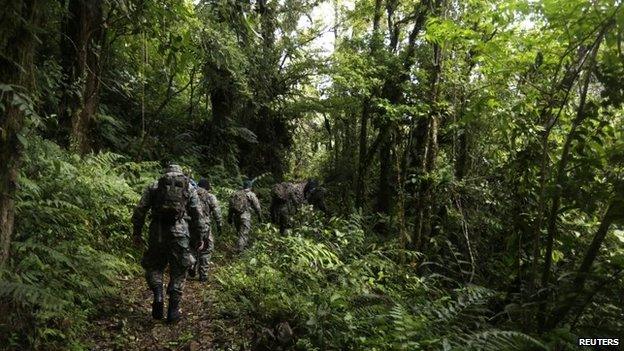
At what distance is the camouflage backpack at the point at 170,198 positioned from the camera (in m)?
5.90

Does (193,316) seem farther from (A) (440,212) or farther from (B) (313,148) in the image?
(B) (313,148)

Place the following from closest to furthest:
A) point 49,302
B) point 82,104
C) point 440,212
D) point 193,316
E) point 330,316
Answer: point 49,302
point 330,316
point 193,316
point 82,104
point 440,212

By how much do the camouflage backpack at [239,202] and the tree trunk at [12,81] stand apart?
22.1 feet

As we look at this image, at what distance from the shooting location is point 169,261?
6.04m

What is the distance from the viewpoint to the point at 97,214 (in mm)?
7598

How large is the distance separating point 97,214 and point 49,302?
14.9ft

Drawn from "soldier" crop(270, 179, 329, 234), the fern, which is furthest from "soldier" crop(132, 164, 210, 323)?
"soldier" crop(270, 179, 329, 234)

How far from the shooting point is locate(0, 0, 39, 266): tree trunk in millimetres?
3232

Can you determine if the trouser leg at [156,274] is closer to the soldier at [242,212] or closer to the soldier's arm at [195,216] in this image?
the soldier's arm at [195,216]

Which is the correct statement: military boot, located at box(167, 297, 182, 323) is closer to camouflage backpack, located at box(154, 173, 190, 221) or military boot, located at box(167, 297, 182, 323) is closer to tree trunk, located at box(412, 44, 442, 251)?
camouflage backpack, located at box(154, 173, 190, 221)

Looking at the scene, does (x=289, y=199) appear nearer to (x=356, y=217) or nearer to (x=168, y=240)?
(x=356, y=217)

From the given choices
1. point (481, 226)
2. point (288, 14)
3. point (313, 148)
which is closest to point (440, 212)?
point (481, 226)

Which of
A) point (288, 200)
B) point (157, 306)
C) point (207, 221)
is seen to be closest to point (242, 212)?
point (288, 200)

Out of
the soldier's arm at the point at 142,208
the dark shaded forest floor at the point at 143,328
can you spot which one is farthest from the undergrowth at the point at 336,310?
the soldier's arm at the point at 142,208
